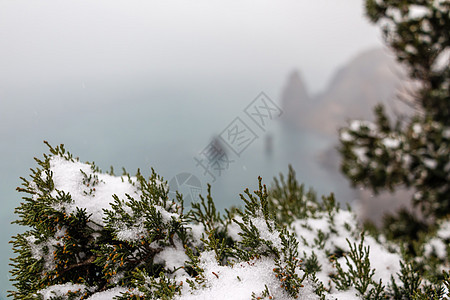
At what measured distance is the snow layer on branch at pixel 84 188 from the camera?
2.71 meters

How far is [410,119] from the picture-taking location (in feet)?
28.2

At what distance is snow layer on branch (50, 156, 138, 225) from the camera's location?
2713mm

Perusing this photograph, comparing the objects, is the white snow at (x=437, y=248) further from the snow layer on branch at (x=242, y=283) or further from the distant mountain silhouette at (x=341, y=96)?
the distant mountain silhouette at (x=341, y=96)

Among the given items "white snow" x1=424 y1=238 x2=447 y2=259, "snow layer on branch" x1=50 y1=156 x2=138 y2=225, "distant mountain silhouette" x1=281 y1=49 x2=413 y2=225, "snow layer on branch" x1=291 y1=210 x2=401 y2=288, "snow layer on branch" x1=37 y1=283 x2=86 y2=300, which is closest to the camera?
"snow layer on branch" x1=37 y1=283 x2=86 y2=300

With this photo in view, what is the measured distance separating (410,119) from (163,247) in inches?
334

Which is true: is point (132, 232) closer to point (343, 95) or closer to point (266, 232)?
point (266, 232)

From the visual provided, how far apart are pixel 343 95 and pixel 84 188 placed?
360ft

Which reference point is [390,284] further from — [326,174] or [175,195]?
[326,174]

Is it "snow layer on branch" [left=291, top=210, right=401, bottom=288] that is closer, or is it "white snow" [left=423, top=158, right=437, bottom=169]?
"snow layer on branch" [left=291, top=210, right=401, bottom=288]

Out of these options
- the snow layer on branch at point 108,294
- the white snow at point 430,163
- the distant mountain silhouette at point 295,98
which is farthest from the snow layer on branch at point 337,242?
the distant mountain silhouette at point 295,98

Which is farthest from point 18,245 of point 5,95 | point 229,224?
point 5,95

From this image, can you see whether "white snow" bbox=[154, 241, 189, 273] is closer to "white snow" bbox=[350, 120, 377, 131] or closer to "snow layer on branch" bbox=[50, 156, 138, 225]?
"snow layer on branch" bbox=[50, 156, 138, 225]

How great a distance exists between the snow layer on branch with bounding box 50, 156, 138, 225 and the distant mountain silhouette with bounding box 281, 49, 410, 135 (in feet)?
317

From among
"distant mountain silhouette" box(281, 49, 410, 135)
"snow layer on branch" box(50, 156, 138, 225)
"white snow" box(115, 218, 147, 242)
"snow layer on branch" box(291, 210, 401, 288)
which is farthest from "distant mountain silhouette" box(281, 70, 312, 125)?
"white snow" box(115, 218, 147, 242)
